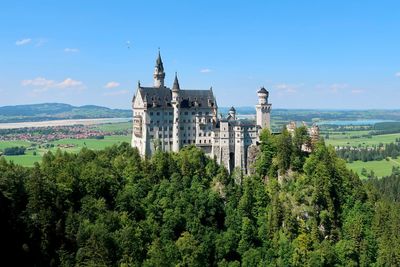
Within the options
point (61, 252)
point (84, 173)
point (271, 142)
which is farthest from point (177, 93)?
point (61, 252)

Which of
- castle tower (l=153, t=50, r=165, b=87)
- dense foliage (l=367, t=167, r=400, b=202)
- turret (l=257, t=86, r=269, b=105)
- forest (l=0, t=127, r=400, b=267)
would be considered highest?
castle tower (l=153, t=50, r=165, b=87)

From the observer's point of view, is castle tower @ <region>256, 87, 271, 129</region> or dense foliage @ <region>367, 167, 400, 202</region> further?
dense foliage @ <region>367, 167, 400, 202</region>

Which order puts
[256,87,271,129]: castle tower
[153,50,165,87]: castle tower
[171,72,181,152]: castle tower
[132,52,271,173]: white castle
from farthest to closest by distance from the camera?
1. [153,50,165,87]: castle tower
2. [256,87,271,129]: castle tower
3. [171,72,181,152]: castle tower
4. [132,52,271,173]: white castle

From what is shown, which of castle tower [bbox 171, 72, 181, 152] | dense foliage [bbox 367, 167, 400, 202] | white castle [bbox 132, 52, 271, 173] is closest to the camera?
white castle [bbox 132, 52, 271, 173]

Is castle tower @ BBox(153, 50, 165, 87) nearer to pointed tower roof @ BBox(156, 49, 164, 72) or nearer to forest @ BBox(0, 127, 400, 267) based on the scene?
pointed tower roof @ BBox(156, 49, 164, 72)

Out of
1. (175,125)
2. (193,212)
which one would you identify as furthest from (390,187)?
(193,212)

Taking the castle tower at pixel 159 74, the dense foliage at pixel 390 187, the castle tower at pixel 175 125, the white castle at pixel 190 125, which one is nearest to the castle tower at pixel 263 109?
the white castle at pixel 190 125

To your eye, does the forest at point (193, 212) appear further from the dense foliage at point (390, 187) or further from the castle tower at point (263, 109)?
the dense foliage at point (390, 187)

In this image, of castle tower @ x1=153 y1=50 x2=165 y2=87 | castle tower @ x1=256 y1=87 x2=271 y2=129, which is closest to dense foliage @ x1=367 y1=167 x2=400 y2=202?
castle tower @ x1=256 y1=87 x2=271 y2=129
